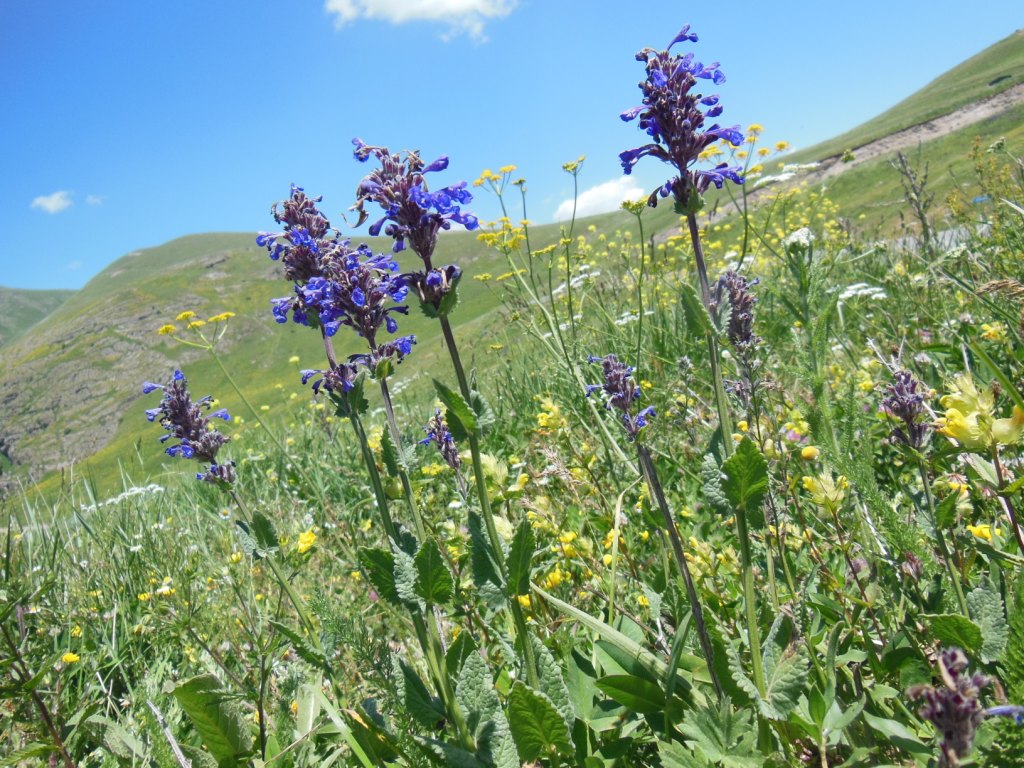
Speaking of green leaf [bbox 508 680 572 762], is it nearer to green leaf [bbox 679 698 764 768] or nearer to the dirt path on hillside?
green leaf [bbox 679 698 764 768]

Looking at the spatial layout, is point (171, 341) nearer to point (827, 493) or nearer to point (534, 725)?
point (534, 725)

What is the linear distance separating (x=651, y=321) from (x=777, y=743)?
183 inches

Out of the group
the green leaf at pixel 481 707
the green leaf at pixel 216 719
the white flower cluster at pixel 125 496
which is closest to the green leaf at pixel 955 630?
the green leaf at pixel 481 707

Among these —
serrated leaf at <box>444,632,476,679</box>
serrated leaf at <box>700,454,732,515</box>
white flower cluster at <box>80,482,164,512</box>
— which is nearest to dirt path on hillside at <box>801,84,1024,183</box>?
white flower cluster at <box>80,482,164,512</box>

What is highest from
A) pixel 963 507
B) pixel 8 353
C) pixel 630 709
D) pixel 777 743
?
pixel 8 353

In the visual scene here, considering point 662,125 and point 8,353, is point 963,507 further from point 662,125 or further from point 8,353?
point 8,353

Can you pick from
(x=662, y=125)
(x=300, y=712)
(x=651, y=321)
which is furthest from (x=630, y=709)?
(x=651, y=321)

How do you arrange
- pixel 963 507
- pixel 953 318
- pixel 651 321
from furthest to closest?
pixel 651 321, pixel 953 318, pixel 963 507

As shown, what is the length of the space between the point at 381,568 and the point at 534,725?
0.55 m

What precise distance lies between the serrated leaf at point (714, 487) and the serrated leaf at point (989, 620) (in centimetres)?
60

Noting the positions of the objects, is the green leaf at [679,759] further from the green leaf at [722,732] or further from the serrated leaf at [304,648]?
the serrated leaf at [304,648]

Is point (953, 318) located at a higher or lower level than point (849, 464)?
lower

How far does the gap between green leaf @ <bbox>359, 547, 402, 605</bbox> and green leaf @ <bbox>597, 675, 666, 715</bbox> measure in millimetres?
609

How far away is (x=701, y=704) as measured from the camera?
1.73 m
